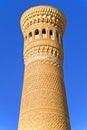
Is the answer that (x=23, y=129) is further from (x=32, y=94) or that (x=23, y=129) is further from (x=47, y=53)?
(x=47, y=53)

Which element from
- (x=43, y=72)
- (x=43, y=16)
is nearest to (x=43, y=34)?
(x=43, y=16)

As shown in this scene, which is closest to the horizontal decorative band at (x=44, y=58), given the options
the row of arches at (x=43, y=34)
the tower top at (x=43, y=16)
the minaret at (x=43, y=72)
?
the minaret at (x=43, y=72)

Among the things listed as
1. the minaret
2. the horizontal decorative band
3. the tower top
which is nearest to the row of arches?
the minaret

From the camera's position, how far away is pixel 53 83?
7.87 metres

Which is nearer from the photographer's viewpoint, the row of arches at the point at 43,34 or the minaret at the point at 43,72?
the minaret at the point at 43,72

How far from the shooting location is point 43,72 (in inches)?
314

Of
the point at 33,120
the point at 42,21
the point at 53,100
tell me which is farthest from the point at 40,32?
the point at 33,120

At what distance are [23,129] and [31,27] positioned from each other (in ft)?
10.8

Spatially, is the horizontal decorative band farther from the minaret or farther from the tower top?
the tower top

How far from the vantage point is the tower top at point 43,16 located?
888 cm

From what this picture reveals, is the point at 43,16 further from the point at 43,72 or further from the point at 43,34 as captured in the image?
the point at 43,72

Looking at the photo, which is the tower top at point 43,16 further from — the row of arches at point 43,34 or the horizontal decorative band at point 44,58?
the horizontal decorative band at point 44,58

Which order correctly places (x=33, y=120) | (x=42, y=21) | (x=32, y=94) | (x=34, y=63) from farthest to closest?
1. (x=42, y=21)
2. (x=34, y=63)
3. (x=32, y=94)
4. (x=33, y=120)

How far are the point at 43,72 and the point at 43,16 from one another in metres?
1.97
